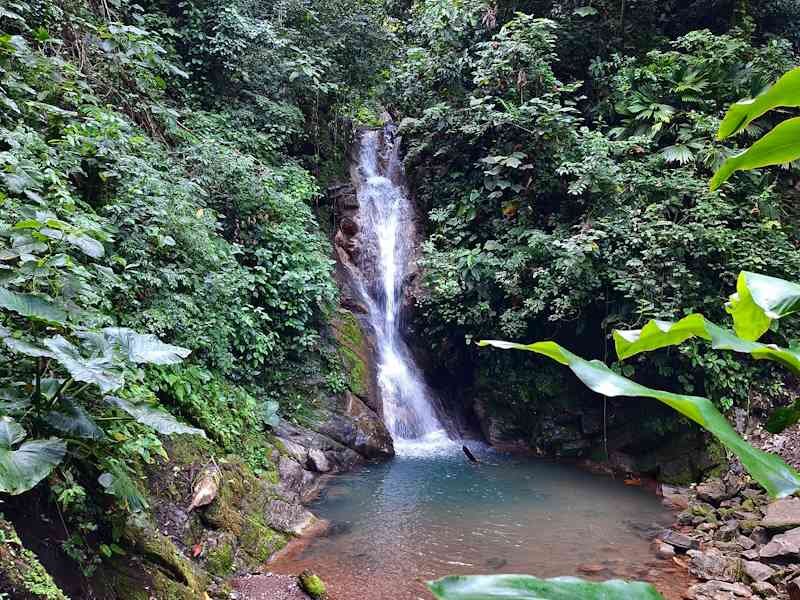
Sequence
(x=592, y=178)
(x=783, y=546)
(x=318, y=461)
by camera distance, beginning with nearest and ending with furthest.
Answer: (x=783, y=546) → (x=318, y=461) → (x=592, y=178)

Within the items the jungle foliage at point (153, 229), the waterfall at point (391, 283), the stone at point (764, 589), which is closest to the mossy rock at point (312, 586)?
the jungle foliage at point (153, 229)

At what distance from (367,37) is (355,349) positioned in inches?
236

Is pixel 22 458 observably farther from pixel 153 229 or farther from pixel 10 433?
pixel 153 229

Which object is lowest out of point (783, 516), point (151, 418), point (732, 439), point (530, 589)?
point (783, 516)

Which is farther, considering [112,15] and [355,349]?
[355,349]

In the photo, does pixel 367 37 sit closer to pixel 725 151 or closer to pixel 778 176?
pixel 725 151

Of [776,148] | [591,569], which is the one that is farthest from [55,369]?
[591,569]

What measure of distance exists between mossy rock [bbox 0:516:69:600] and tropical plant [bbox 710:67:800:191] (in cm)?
280

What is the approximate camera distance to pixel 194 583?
3643 mm

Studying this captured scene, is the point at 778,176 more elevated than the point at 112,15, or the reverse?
the point at 112,15

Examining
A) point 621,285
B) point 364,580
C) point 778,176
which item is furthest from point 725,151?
point 364,580

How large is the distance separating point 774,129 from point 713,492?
6.80 meters

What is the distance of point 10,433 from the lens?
8.18 feet

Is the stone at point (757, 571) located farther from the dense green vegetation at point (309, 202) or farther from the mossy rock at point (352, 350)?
the mossy rock at point (352, 350)
